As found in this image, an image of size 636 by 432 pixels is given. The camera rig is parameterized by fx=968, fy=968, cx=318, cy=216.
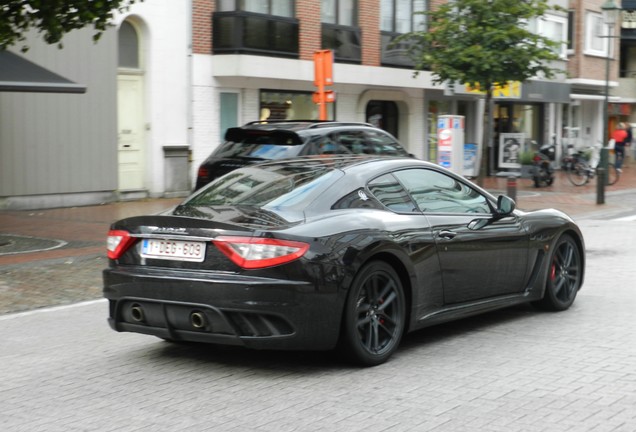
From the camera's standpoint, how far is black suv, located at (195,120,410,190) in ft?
40.7

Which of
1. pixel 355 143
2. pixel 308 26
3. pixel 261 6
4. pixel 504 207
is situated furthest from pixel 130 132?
pixel 504 207

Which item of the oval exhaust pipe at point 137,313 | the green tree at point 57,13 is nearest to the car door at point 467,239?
the oval exhaust pipe at point 137,313

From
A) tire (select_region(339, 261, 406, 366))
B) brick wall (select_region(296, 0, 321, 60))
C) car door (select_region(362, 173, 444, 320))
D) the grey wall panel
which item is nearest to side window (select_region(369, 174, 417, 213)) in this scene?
car door (select_region(362, 173, 444, 320))

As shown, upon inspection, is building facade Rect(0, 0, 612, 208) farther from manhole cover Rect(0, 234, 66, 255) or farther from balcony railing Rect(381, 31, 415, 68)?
manhole cover Rect(0, 234, 66, 255)

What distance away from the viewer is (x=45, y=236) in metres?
14.2

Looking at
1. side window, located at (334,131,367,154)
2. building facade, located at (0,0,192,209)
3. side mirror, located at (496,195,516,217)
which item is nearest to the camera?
side mirror, located at (496,195,516,217)

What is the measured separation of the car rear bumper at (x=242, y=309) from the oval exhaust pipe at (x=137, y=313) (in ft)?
0.36

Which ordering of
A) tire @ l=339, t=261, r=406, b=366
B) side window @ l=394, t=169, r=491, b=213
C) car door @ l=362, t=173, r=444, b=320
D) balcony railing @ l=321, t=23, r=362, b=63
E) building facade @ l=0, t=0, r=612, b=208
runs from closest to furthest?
tire @ l=339, t=261, r=406, b=366 < car door @ l=362, t=173, r=444, b=320 < side window @ l=394, t=169, r=491, b=213 < building facade @ l=0, t=0, r=612, b=208 < balcony railing @ l=321, t=23, r=362, b=63

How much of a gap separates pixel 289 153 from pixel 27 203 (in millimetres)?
7776

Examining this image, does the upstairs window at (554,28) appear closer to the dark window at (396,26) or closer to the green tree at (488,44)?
the dark window at (396,26)

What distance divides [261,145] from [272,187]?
19.7ft

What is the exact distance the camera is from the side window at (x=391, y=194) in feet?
22.3

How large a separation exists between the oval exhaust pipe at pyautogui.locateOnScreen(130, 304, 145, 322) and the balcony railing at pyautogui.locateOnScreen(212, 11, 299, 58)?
16605 millimetres

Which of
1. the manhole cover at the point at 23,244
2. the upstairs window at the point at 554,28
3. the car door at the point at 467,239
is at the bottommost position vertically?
the manhole cover at the point at 23,244
